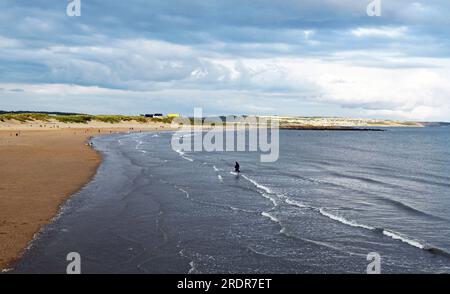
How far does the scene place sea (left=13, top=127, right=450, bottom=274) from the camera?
13727mm

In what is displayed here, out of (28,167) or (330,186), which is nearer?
(330,186)

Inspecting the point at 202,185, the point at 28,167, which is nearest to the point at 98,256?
the point at 202,185

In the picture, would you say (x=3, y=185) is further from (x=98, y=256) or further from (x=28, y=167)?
(x=98, y=256)

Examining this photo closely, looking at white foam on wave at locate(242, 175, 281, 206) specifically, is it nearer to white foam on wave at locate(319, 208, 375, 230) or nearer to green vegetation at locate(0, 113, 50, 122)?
white foam on wave at locate(319, 208, 375, 230)

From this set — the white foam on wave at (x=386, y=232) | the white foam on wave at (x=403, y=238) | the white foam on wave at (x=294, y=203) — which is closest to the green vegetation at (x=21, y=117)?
the white foam on wave at (x=294, y=203)

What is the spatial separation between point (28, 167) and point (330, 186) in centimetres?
2252

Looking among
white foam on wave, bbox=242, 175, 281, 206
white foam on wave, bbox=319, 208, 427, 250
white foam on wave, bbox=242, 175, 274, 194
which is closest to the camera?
white foam on wave, bbox=319, 208, 427, 250

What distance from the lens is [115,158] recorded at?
1820 inches

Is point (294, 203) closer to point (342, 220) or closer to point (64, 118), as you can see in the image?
point (342, 220)

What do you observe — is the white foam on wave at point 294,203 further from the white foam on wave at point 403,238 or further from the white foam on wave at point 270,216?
the white foam on wave at point 403,238

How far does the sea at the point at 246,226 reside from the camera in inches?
540

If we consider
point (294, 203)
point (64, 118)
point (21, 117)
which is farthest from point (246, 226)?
point (64, 118)

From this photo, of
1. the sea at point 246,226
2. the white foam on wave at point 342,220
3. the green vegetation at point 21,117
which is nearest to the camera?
the sea at point 246,226

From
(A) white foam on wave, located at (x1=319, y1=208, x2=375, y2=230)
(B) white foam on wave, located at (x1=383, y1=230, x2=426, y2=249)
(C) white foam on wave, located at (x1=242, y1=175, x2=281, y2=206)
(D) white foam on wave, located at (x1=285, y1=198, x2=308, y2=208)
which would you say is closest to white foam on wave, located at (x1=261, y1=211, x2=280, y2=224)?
(C) white foam on wave, located at (x1=242, y1=175, x2=281, y2=206)
